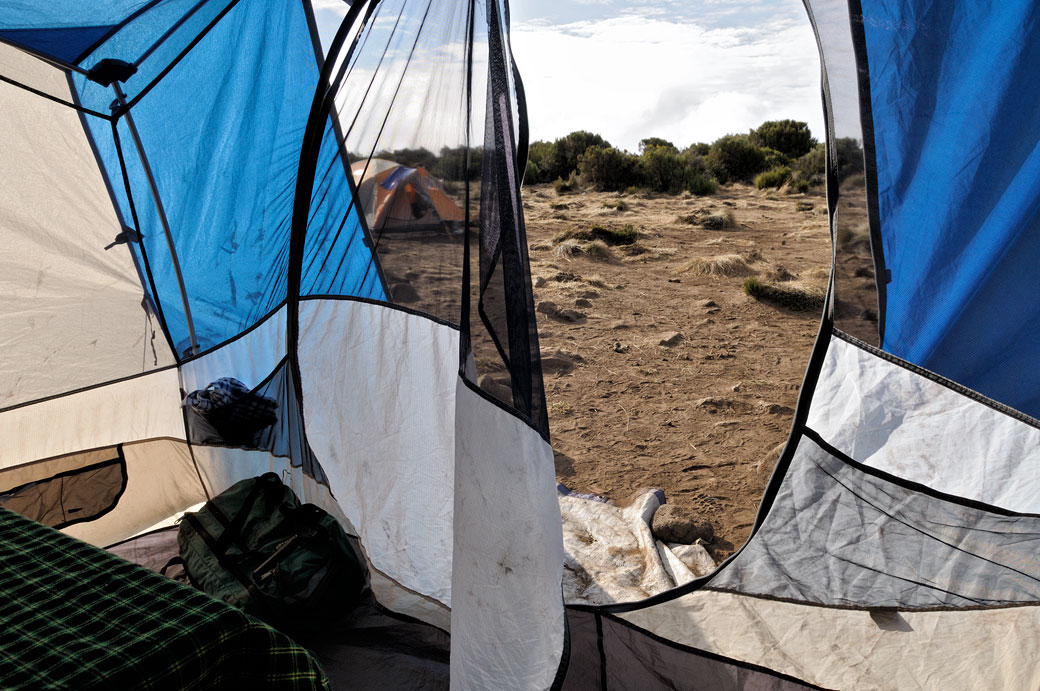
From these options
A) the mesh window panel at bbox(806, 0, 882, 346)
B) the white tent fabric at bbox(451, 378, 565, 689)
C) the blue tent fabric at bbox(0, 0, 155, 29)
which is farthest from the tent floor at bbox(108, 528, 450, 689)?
the blue tent fabric at bbox(0, 0, 155, 29)

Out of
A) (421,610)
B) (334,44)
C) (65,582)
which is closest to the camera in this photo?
(65,582)

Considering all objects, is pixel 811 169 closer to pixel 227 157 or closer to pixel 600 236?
pixel 600 236

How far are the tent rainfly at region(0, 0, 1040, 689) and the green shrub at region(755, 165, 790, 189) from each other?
1426 cm

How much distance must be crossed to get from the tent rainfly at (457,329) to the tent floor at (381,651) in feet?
0.25

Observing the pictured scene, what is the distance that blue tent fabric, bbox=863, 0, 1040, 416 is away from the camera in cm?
149

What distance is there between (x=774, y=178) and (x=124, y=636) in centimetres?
1629

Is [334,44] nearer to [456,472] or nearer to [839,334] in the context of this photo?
[456,472]

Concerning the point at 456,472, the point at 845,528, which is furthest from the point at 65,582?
the point at 845,528

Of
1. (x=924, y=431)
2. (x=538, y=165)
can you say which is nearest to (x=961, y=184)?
(x=924, y=431)

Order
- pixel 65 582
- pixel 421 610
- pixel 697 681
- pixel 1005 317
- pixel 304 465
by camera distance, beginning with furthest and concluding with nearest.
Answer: pixel 304 465 < pixel 421 610 < pixel 697 681 < pixel 1005 317 < pixel 65 582

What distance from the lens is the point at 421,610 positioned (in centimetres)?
241

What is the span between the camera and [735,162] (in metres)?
18.6

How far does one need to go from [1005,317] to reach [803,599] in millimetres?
756

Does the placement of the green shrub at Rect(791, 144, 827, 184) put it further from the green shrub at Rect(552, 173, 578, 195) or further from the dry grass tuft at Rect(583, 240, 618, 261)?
the dry grass tuft at Rect(583, 240, 618, 261)
